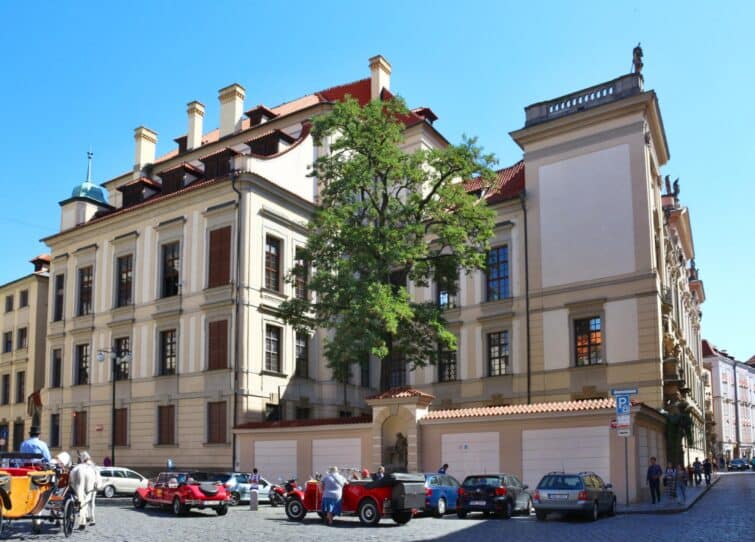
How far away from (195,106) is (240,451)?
24761 mm

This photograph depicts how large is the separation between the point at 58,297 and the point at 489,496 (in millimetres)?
33163

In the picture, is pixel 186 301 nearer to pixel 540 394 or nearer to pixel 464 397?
pixel 464 397

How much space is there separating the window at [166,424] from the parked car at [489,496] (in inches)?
786

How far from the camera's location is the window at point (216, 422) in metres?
37.9

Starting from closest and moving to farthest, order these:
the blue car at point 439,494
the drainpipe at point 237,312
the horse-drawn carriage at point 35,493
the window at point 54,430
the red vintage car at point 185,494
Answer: the horse-drawn carriage at point 35,493 → the blue car at point 439,494 → the red vintage car at point 185,494 → the drainpipe at point 237,312 → the window at point 54,430

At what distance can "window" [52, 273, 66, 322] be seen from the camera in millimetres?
47562

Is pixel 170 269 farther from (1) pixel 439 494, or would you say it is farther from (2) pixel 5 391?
(2) pixel 5 391

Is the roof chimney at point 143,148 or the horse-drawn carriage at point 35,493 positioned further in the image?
the roof chimney at point 143,148

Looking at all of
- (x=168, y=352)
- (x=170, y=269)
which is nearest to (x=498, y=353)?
(x=168, y=352)

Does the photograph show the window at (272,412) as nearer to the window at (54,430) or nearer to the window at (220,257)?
the window at (220,257)

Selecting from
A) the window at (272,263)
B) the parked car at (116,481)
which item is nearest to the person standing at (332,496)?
the parked car at (116,481)

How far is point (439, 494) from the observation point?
24.3 meters

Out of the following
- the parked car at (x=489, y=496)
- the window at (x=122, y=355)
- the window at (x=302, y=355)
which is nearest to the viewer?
the parked car at (x=489, y=496)

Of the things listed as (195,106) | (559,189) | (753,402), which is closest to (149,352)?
(195,106)
